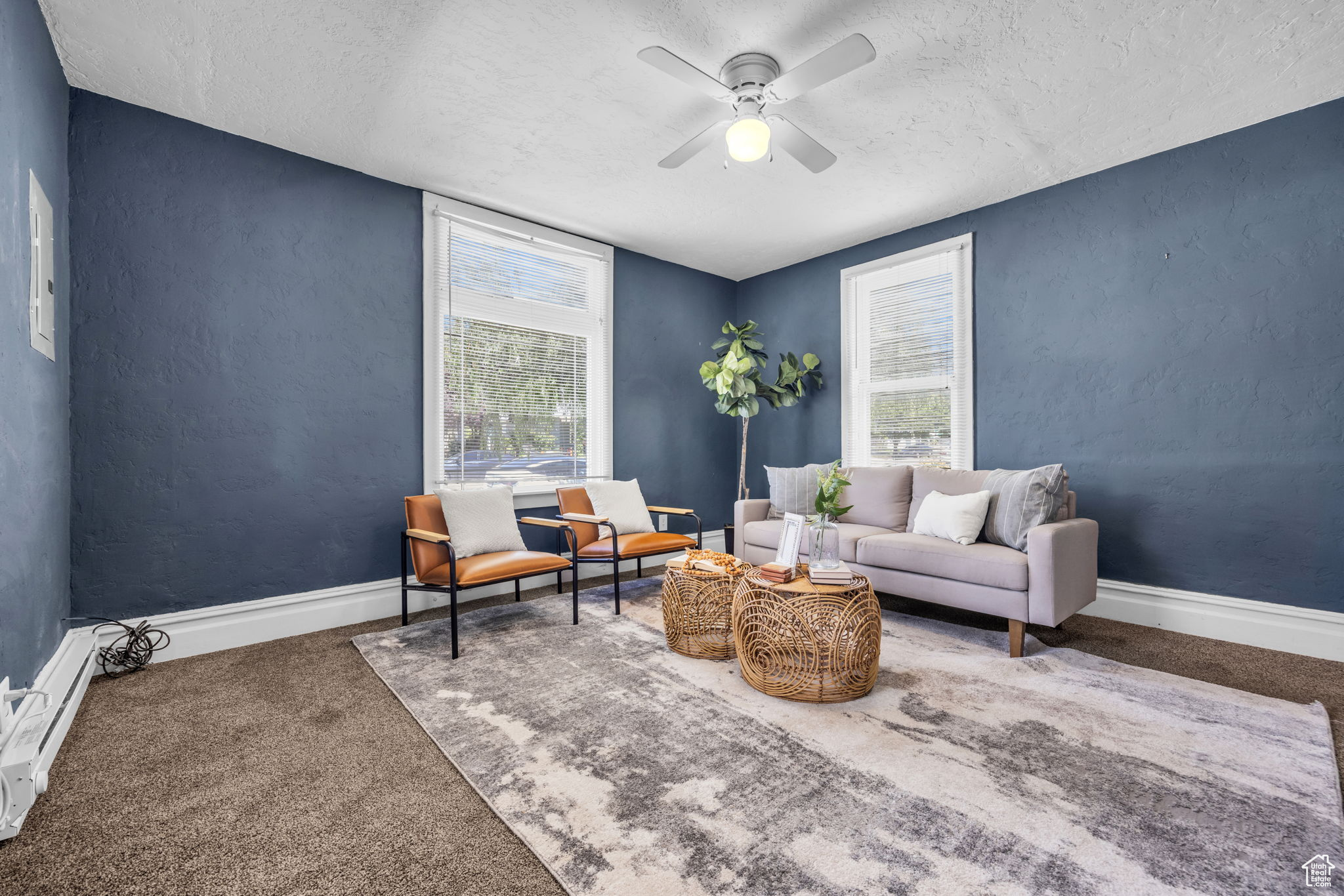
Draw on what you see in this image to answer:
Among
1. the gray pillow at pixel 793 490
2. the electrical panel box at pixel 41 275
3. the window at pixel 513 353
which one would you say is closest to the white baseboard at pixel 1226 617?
the gray pillow at pixel 793 490

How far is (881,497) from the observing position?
4215mm

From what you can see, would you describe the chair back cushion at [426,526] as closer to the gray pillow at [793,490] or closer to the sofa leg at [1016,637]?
the gray pillow at [793,490]

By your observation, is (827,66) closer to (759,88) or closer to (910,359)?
(759,88)

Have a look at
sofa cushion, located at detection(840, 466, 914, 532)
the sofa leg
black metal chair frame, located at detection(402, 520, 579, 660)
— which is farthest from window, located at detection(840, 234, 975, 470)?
black metal chair frame, located at detection(402, 520, 579, 660)

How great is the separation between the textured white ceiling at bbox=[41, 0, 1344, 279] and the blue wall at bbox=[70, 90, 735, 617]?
30cm

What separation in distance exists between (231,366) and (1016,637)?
175 inches

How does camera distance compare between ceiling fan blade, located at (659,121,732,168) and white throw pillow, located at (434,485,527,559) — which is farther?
white throw pillow, located at (434,485,527,559)

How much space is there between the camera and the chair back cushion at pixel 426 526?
10.9 ft

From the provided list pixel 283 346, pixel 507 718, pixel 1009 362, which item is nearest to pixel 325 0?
pixel 283 346

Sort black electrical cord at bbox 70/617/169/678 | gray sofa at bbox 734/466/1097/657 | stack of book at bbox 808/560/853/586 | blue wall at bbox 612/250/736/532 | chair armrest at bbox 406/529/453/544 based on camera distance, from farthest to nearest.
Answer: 1. blue wall at bbox 612/250/736/532
2. chair armrest at bbox 406/529/453/544
3. gray sofa at bbox 734/466/1097/657
4. black electrical cord at bbox 70/617/169/678
5. stack of book at bbox 808/560/853/586

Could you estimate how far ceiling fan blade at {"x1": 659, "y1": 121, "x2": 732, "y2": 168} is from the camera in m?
2.97

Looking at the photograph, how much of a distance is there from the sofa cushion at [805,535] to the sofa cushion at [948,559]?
8 cm

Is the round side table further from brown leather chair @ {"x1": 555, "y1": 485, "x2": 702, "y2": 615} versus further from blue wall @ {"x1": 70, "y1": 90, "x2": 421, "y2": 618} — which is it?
blue wall @ {"x1": 70, "y1": 90, "x2": 421, "y2": 618}

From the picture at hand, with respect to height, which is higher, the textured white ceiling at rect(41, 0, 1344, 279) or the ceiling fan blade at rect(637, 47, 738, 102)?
the textured white ceiling at rect(41, 0, 1344, 279)
